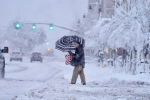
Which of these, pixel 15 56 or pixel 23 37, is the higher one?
pixel 23 37

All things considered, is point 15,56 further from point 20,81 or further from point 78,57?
Result: point 78,57

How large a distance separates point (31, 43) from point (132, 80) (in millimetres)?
58112

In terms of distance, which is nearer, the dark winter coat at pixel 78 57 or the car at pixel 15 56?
the dark winter coat at pixel 78 57

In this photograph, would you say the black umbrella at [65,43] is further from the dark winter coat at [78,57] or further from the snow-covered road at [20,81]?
the snow-covered road at [20,81]

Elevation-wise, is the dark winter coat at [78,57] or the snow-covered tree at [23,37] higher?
the snow-covered tree at [23,37]

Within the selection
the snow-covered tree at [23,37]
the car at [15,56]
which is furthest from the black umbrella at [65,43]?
the snow-covered tree at [23,37]

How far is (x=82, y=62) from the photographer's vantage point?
28.4 feet

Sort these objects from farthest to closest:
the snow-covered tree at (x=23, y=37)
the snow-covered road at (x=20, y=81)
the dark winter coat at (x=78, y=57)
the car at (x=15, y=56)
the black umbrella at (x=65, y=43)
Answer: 1. the snow-covered tree at (x=23, y=37)
2. the car at (x=15, y=56)
3. the black umbrella at (x=65, y=43)
4. the dark winter coat at (x=78, y=57)
5. the snow-covered road at (x=20, y=81)

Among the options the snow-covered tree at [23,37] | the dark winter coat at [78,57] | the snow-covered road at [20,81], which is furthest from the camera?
the snow-covered tree at [23,37]

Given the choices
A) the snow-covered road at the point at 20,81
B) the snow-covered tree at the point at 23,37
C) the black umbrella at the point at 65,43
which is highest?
the snow-covered tree at the point at 23,37

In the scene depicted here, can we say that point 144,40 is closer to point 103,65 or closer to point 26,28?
point 103,65

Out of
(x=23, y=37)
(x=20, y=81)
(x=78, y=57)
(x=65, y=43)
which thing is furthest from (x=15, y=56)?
(x=23, y=37)

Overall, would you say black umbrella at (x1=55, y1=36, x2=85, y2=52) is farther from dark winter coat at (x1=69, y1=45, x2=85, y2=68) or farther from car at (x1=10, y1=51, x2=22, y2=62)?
car at (x1=10, y1=51, x2=22, y2=62)

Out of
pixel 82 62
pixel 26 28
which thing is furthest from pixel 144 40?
pixel 26 28
